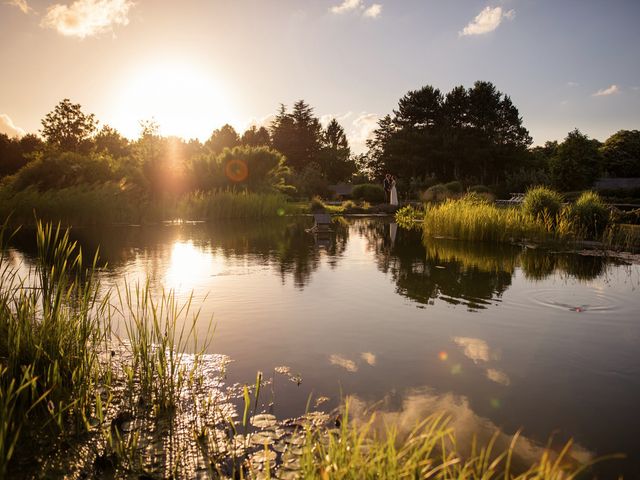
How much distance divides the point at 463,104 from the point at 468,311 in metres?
66.7

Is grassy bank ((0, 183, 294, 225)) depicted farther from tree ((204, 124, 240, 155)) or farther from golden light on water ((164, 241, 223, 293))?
tree ((204, 124, 240, 155))

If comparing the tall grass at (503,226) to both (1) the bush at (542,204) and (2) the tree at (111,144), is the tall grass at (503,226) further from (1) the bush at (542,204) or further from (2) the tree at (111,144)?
(2) the tree at (111,144)

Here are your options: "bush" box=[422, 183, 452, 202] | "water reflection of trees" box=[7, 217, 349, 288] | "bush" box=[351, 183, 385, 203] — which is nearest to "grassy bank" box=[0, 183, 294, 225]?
"water reflection of trees" box=[7, 217, 349, 288]

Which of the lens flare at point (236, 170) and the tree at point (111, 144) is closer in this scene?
the lens flare at point (236, 170)

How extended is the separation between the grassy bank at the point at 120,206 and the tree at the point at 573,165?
32.6 m

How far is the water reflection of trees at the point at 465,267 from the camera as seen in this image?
31.6ft

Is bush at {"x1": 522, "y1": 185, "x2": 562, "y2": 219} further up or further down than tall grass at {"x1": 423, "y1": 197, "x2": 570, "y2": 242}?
further up

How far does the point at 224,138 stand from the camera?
312ft

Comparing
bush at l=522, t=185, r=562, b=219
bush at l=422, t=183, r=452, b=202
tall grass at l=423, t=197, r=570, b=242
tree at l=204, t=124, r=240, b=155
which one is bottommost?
tall grass at l=423, t=197, r=570, b=242

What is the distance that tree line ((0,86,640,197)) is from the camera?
29.8m

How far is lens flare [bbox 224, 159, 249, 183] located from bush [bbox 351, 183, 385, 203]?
15.9 m

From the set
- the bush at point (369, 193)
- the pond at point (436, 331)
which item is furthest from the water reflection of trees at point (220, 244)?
the bush at point (369, 193)

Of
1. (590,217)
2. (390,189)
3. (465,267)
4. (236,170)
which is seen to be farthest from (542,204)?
(390,189)

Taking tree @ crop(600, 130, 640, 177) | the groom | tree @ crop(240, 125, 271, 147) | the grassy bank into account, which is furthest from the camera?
tree @ crop(240, 125, 271, 147)
